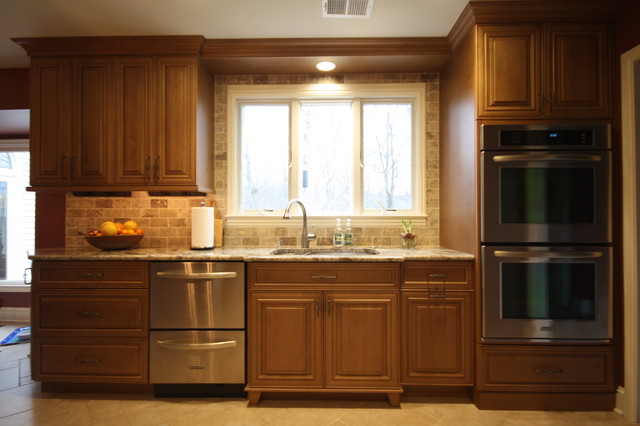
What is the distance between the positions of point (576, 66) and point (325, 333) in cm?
237

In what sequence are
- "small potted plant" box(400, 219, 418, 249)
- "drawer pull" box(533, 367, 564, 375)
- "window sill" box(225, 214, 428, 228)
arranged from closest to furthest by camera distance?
"drawer pull" box(533, 367, 564, 375)
"small potted plant" box(400, 219, 418, 249)
"window sill" box(225, 214, 428, 228)

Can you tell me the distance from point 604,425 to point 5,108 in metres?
5.15

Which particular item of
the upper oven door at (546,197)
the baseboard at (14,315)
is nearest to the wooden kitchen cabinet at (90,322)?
the baseboard at (14,315)

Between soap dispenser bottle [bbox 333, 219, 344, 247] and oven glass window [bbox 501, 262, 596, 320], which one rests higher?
soap dispenser bottle [bbox 333, 219, 344, 247]

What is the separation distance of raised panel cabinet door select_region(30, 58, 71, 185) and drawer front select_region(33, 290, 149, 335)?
2.97 ft

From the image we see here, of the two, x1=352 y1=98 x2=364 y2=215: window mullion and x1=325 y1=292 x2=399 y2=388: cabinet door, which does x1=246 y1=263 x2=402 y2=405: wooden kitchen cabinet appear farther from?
x1=352 y1=98 x2=364 y2=215: window mullion

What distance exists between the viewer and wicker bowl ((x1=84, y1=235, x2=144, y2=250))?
2.43 m

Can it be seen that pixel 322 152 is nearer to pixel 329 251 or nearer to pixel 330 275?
pixel 329 251

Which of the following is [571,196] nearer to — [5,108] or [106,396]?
[106,396]

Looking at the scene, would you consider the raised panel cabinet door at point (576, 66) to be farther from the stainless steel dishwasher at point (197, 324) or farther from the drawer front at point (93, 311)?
the drawer front at point (93, 311)

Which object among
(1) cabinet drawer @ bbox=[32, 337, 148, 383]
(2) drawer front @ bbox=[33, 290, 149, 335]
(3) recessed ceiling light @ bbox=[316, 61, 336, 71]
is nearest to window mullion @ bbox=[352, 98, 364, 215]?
(3) recessed ceiling light @ bbox=[316, 61, 336, 71]

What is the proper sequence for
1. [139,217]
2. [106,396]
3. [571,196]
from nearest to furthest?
[571,196], [106,396], [139,217]

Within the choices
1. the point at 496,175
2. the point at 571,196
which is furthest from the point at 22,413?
the point at 571,196

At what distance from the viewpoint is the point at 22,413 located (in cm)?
206
